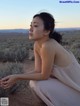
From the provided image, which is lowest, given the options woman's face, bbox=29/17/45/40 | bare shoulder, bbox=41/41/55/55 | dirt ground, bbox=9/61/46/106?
dirt ground, bbox=9/61/46/106

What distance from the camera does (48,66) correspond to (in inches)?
202

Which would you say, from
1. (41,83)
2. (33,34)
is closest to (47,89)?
(41,83)

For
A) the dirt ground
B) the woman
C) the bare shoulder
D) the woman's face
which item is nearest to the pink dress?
the woman

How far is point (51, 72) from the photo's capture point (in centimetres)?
534

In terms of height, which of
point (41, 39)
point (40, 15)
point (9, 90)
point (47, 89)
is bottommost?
point (9, 90)

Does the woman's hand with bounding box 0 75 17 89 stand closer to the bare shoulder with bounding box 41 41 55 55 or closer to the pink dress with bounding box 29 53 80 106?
the pink dress with bounding box 29 53 80 106

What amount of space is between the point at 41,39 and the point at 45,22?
0.89ft

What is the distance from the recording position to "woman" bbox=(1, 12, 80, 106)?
5145 millimetres

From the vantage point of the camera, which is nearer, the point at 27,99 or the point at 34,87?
the point at 34,87

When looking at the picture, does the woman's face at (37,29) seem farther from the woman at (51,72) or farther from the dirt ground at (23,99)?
the dirt ground at (23,99)

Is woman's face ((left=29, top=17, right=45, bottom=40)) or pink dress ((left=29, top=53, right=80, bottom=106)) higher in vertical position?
A: woman's face ((left=29, top=17, right=45, bottom=40))

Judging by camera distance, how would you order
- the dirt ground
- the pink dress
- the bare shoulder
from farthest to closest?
the dirt ground
the pink dress
the bare shoulder

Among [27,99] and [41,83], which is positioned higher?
[41,83]

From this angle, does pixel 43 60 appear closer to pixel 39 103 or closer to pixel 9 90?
pixel 39 103
